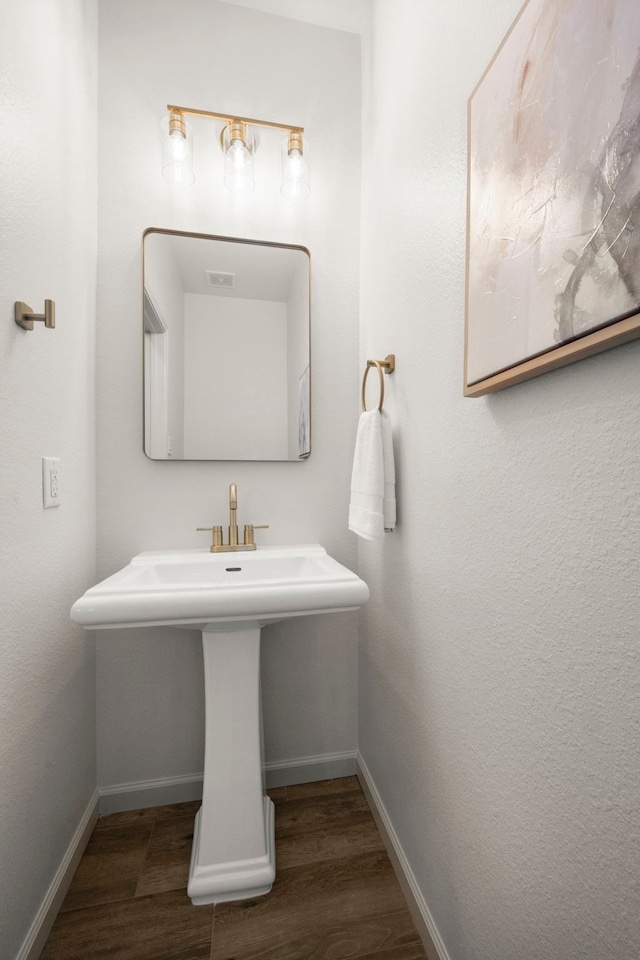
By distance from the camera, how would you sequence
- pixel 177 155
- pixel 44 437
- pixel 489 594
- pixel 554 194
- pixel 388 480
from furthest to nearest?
pixel 177 155 → pixel 388 480 → pixel 44 437 → pixel 489 594 → pixel 554 194

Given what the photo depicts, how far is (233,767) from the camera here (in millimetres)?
1201

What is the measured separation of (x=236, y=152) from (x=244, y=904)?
2225 millimetres

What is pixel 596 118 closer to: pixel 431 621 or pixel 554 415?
pixel 554 415

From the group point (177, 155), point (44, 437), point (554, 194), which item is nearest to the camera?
point (554, 194)

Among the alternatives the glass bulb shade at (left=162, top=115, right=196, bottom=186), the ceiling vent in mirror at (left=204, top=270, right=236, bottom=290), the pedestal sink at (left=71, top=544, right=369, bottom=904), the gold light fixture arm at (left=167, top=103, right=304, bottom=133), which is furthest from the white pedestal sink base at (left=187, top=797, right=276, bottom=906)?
the gold light fixture arm at (left=167, top=103, right=304, bottom=133)

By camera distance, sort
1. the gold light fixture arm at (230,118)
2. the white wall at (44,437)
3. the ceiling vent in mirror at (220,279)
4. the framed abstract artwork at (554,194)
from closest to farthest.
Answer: the framed abstract artwork at (554,194)
the white wall at (44,437)
the gold light fixture arm at (230,118)
the ceiling vent in mirror at (220,279)

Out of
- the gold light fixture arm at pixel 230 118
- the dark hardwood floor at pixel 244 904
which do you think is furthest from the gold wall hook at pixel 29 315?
the dark hardwood floor at pixel 244 904

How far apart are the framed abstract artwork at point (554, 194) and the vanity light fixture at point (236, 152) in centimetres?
88

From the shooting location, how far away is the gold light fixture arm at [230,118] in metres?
1.40

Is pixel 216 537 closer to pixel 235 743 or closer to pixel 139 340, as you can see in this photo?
pixel 235 743

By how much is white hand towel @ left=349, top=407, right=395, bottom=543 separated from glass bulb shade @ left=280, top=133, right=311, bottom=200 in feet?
3.04

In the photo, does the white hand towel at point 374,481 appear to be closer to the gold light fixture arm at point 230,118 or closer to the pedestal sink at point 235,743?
the pedestal sink at point 235,743

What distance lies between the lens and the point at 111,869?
1238mm

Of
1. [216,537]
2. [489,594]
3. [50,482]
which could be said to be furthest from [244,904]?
[50,482]
